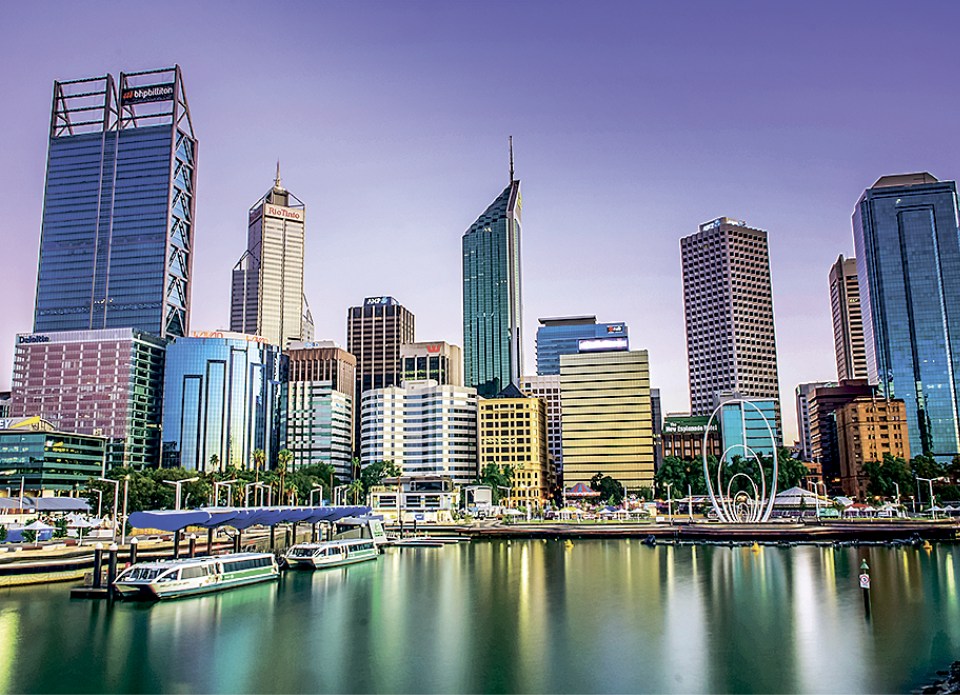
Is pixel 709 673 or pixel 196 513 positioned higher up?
pixel 196 513

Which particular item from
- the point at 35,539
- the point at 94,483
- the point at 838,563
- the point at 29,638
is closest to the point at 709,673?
the point at 29,638

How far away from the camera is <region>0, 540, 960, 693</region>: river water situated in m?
47.6

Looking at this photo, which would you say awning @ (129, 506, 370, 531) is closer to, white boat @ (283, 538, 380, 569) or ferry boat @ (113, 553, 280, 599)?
ferry boat @ (113, 553, 280, 599)

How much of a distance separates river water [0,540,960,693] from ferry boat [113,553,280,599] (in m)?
1.65

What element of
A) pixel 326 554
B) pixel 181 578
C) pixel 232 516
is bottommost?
pixel 326 554

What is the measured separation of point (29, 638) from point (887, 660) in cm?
5772

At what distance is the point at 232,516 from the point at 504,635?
4612 centimetres

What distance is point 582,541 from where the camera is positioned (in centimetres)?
15400

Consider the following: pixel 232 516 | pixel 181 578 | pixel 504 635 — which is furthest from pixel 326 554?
pixel 504 635

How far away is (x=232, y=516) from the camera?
9550cm

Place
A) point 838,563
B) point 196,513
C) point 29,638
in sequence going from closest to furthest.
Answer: point 29,638 → point 196,513 → point 838,563

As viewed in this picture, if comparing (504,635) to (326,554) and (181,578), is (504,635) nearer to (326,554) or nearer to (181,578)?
(181,578)

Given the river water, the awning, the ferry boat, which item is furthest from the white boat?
the ferry boat

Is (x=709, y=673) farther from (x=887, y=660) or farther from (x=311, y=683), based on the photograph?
(x=311, y=683)
